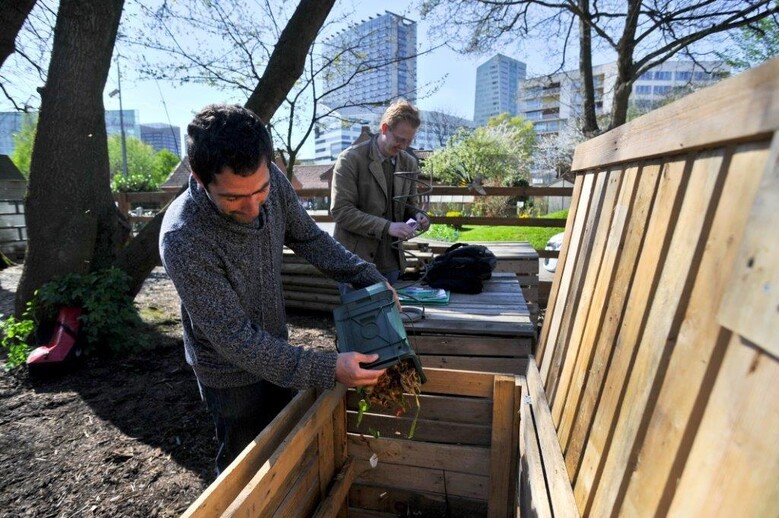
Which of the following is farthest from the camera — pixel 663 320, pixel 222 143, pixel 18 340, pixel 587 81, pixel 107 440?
pixel 587 81

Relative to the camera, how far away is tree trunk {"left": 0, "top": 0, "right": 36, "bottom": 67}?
4.47 metres

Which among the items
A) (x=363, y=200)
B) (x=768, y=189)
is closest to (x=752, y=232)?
(x=768, y=189)

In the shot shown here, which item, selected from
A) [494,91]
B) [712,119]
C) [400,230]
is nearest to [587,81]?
[400,230]

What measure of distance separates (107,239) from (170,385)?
2.00 meters

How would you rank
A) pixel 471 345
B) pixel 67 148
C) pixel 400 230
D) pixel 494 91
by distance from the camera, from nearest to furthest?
pixel 471 345, pixel 400 230, pixel 67 148, pixel 494 91

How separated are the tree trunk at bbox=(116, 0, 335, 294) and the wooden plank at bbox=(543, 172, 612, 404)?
4284 mm

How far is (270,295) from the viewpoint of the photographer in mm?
1818

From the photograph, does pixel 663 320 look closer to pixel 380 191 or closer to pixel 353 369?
pixel 353 369

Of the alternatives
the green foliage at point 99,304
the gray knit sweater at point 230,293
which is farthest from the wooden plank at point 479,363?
the green foliage at point 99,304

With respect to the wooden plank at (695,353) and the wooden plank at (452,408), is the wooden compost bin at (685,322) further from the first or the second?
the wooden plank at (452,408)

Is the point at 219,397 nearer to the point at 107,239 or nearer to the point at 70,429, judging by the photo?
the point at 70,429

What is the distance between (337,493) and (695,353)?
167 centimetres

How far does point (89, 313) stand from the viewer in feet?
14.0

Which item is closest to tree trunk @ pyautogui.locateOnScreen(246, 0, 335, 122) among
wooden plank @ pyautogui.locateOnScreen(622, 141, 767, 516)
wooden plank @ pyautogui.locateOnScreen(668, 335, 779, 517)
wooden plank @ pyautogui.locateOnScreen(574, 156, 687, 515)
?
wooden plank @ pyautogui.locateOnScreen(574, 156, 687, 515)
